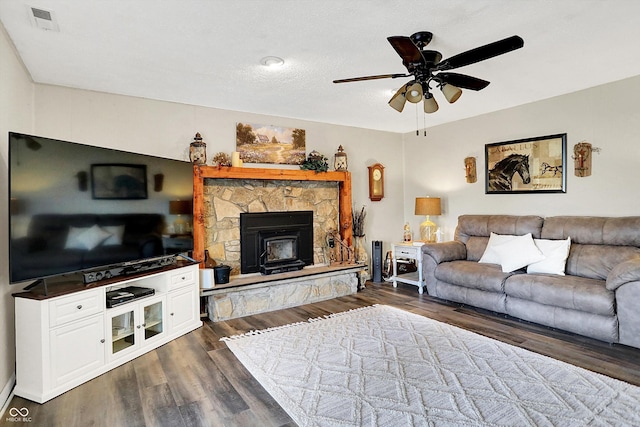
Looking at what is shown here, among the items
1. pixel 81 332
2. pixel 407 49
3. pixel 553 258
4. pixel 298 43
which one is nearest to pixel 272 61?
pixel 298 43

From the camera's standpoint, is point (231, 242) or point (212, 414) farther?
point (231, 242)

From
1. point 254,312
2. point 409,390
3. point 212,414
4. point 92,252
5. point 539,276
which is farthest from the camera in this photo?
point 254,312

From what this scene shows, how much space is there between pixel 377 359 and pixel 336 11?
2.59 m

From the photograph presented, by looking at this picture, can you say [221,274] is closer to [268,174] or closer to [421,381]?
[268,174]

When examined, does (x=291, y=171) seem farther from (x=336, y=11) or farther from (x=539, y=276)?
(x=539, y=276)

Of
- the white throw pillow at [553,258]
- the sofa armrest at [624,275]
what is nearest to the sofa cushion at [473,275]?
A: the white throw pillow at [553,258]

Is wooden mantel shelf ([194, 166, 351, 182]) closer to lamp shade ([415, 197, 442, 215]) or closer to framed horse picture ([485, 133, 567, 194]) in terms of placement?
lamp shade ([415, 197, 442, 215])

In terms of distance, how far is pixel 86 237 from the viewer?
2.78 metres

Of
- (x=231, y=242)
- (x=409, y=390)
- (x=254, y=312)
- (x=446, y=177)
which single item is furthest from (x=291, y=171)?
(x=409, y=390)

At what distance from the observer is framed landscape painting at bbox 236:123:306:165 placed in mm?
4660

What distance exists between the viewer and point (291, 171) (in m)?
4.80

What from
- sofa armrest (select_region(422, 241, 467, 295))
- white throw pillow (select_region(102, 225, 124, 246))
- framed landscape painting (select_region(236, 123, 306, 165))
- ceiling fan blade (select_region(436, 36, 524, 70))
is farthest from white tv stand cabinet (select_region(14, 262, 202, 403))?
sofa armrest (select_region(422, 241, 467, 295))

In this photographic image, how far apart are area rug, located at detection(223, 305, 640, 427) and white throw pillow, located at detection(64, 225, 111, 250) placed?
1433mm

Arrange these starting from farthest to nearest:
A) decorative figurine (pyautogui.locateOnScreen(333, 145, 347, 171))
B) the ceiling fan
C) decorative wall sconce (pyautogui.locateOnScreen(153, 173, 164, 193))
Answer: decorative figurine (pyautogui.locateOnScreen(333, 145, 347, 171)), decorative wall sconce (pyautogui.locateOnScreen(153, 173, 164, 193)), the ceiling fan
